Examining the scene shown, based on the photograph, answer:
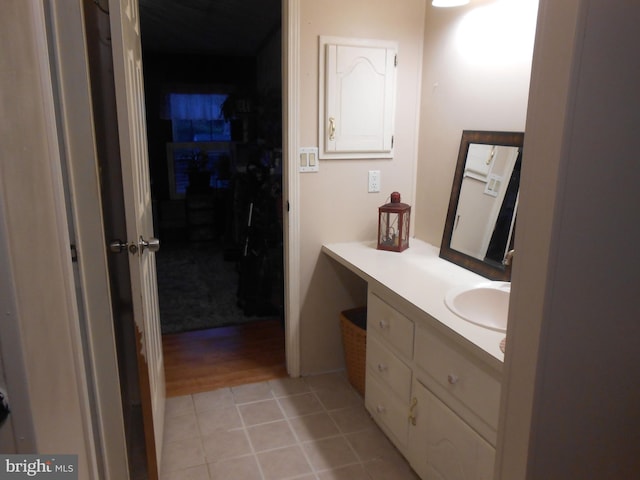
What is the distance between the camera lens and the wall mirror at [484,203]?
6.43ft

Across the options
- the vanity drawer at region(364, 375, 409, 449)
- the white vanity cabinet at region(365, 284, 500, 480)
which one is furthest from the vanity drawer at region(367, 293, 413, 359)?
the vanity drawer at region(364, 375, 409, 449)

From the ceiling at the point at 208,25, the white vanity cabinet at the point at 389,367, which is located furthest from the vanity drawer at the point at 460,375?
the ceiling at the point at 208,25

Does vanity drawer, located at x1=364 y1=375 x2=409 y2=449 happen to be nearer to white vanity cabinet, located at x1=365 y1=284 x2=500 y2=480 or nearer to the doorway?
white vanity cabinet, located at x1=365 y1=284 x2=500 y2=480

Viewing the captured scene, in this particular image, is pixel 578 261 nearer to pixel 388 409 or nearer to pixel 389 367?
pixel 389 367

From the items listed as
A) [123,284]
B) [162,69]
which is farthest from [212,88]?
[123,284]

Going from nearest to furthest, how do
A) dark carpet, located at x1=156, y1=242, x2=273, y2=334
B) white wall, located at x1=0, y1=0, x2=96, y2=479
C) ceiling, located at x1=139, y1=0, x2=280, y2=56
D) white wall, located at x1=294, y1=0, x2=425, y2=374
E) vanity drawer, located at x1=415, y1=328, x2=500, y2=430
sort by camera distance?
white wall, located at x1=0, y1=0, x2=96, y2=479
vanity drawer, located at x1=415, y1=328, x2=500, y2=430
white wall, located at x1=294, y1=0, x2=425, y2=374
dark carpet, located at x1=156, y1=242, x2=273, y2=334
ceiling, located at x1=139, y1=0, x2=280, y2=56

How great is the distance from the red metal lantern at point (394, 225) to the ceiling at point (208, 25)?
2208 millimetres

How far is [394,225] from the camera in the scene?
246cm

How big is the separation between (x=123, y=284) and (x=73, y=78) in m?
0.96

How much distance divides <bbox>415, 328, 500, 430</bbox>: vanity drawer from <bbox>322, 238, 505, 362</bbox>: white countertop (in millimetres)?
87

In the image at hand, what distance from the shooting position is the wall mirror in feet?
6.43

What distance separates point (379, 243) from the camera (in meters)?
2.48

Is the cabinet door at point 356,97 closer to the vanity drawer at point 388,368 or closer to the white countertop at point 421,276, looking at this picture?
the white countertop at point 421,276

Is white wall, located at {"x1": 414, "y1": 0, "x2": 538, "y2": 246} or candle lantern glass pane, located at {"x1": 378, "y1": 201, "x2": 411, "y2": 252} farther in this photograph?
candle lantern glass pane, located at {"x1": 378, "y1": 201, "x2": 411, "y2": 252}
